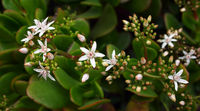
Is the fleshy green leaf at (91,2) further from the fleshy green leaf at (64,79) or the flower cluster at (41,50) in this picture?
the fleshy green leaf at (64,79)

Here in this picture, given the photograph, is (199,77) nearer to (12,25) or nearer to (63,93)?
(63,93)

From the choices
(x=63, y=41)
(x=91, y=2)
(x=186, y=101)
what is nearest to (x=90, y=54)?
(x=63, y=41)


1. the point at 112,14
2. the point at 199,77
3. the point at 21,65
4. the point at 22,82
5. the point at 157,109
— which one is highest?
the point at 112,14

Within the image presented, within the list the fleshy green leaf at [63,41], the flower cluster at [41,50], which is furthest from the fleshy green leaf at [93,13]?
the flower cluster at [41,50]

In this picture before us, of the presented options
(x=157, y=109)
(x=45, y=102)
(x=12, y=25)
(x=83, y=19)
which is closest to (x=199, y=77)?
(x=157, y=109)

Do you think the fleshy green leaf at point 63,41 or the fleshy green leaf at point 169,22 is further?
the fleshy green leaf at point 169,22
